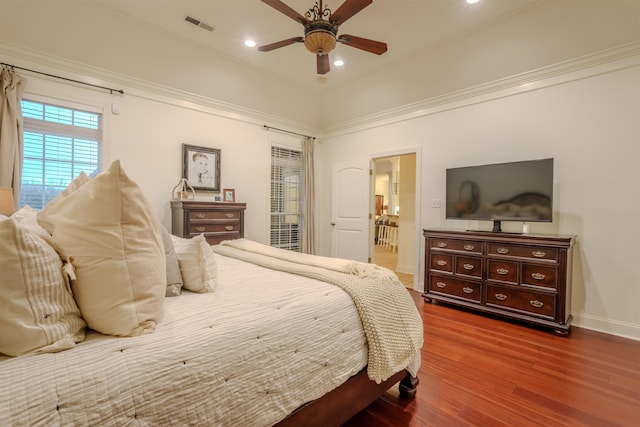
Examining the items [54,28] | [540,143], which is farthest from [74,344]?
[540,143]

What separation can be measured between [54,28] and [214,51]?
5.49ft

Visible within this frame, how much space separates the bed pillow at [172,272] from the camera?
1.36m

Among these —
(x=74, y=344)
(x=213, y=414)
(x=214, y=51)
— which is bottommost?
(x=213, y=414)

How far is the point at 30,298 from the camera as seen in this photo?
80 cm

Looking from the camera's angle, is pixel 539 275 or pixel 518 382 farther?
pixel 539 275

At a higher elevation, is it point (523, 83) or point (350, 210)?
point (523, 83)

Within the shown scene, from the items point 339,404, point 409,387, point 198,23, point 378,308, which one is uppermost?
point 198,23

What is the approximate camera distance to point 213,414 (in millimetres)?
901

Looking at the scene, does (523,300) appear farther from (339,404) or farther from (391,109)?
(391,109)

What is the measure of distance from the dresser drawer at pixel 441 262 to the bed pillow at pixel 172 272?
2.96m

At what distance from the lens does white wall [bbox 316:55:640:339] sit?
275 cm

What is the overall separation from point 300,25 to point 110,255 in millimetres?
3552

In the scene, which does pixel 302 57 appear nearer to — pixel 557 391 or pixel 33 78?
pixel 33 78

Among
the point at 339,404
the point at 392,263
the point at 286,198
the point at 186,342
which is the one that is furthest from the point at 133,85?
the point at 392,263
